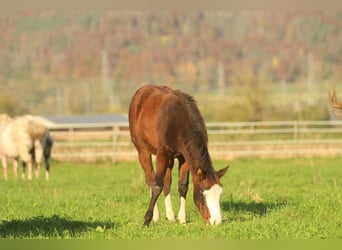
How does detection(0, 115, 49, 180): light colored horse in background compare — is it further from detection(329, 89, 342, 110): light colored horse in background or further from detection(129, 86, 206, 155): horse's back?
detection(329, 89, 342, 110): light colored horse in background

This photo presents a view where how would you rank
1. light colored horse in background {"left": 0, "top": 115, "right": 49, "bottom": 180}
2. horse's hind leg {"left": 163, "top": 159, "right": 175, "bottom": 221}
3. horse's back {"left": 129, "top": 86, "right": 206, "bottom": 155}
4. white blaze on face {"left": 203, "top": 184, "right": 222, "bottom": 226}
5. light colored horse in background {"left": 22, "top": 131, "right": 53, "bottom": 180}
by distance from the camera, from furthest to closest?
light colored horse in background {"left": 22, "top": 131, "right": 53, "bottom": 180} < light colored horse in background {"left": 0, "top": 115, "right": 49, "bottom": 180} < horse's hind leg {"left": 163, "top": 159, "right": 175, "bottom": 221} < horse's back {"left": 129, "top": 86, "right": 206, "bottom": 155} < white blaze on face {"left": 203, "top": 184, "right": 222, "bottom": 226}

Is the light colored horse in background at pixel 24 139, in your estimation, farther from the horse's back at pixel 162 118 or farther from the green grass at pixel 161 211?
the horse's back at pixel 162 118

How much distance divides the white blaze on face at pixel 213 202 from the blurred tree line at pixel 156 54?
2984 inches

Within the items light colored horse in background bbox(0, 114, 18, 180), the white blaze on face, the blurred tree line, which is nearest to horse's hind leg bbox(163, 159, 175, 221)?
the white blaze on face

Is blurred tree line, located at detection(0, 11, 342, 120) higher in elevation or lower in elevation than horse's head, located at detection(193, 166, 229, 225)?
higher

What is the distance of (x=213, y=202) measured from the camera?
854 cm

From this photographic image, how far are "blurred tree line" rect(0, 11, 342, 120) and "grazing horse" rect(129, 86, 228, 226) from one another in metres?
74.0

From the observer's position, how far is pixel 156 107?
982 cm

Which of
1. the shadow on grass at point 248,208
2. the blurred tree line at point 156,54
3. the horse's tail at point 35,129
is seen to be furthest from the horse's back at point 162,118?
the blurred tree line at point 156,54

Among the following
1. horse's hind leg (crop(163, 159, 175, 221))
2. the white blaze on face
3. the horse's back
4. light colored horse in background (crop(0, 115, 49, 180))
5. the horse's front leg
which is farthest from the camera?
light colored horse in background (crop(0, 115, 49, 180))

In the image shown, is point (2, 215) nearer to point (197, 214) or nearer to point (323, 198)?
point (197, 214)

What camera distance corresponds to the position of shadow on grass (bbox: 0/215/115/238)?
796 cm

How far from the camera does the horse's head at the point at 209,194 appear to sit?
8516 mm

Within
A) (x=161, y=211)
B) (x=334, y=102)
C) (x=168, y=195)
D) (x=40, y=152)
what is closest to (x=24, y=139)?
(x=40, y=152)
